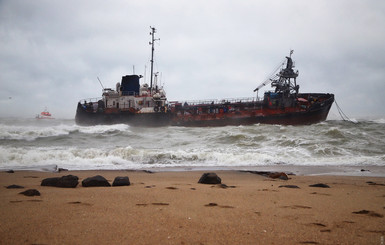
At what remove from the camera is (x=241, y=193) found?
404 cm

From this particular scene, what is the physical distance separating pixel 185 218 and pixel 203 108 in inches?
1224

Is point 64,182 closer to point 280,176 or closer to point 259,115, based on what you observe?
point 280,176

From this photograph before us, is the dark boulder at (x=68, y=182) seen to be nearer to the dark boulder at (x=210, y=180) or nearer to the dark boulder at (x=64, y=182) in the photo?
the dark boulder at (x=64, y=182)

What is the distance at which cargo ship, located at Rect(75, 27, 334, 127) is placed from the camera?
29.8 metres

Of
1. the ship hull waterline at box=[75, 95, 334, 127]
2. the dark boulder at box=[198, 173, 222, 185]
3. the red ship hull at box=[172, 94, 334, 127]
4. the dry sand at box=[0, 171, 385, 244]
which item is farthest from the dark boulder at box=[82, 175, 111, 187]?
the red ship hull at box=[172, 94, 334, 127]

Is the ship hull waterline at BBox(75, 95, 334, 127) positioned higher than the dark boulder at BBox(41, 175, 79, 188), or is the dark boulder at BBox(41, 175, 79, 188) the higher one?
the ship hull waterline at BBox(75, 95, 334, 127)

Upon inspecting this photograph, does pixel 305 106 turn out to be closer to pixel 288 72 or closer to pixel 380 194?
pixel 288 72

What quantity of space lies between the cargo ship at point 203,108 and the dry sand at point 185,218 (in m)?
26.5

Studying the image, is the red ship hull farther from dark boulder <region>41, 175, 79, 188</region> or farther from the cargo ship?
dark boulder <region>41, 175, 79, 188</region>

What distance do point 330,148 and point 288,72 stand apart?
78.7ft

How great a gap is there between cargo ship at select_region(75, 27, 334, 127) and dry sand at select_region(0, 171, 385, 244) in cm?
2652

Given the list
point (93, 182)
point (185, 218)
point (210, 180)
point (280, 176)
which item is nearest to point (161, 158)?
point (280, 176)

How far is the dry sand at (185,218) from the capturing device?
6.80 ft

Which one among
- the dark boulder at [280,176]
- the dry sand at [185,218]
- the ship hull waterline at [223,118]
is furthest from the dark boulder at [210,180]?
the ship hull waterline at [223,118]
